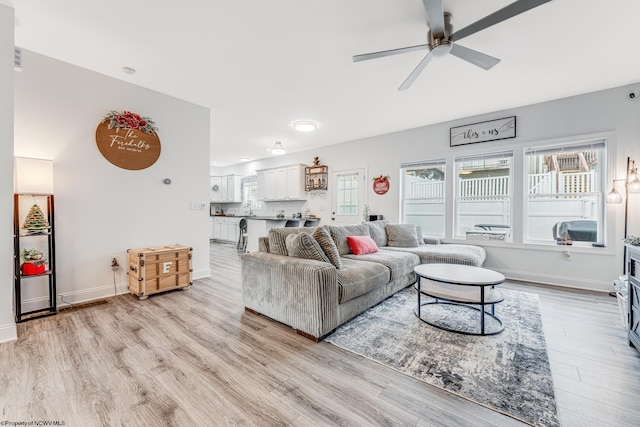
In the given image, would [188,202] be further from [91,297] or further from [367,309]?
[367,309]

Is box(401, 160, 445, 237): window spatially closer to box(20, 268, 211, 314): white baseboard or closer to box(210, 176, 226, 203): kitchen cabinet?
box(20, 268, 211, 314): white baseboard

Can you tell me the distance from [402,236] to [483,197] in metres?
1.62

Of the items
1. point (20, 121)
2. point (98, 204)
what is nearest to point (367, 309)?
point (98, 204)

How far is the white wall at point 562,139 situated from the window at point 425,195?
0.18 metres

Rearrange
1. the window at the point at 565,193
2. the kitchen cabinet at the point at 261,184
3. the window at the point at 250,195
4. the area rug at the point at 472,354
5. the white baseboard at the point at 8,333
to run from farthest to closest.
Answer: the window at the point at 250,195
the kitchen cabinet at the point at 261,184
the window at the point at 565,193
the white baseboard at the point at 8,333
the area rug at the point at 472,354

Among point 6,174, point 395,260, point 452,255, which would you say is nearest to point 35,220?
point 6,174

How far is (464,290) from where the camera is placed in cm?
255

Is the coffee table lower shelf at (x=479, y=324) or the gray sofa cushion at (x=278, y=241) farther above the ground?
the gray sofa cushion at (x=278, y=241)

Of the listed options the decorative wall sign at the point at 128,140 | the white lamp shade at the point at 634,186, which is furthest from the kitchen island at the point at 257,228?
the white lamp shade at the point at 634,186

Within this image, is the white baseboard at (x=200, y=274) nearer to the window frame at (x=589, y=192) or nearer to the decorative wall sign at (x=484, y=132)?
the decorative wall sign at (x=484, y=132)

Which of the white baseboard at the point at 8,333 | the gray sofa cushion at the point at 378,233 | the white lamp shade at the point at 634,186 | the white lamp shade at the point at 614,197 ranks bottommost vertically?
the white baseboard at the point at 8,333

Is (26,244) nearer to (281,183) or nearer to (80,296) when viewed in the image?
(80,296)

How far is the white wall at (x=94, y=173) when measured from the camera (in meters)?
2.75

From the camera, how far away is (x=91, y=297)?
305 centimetres
